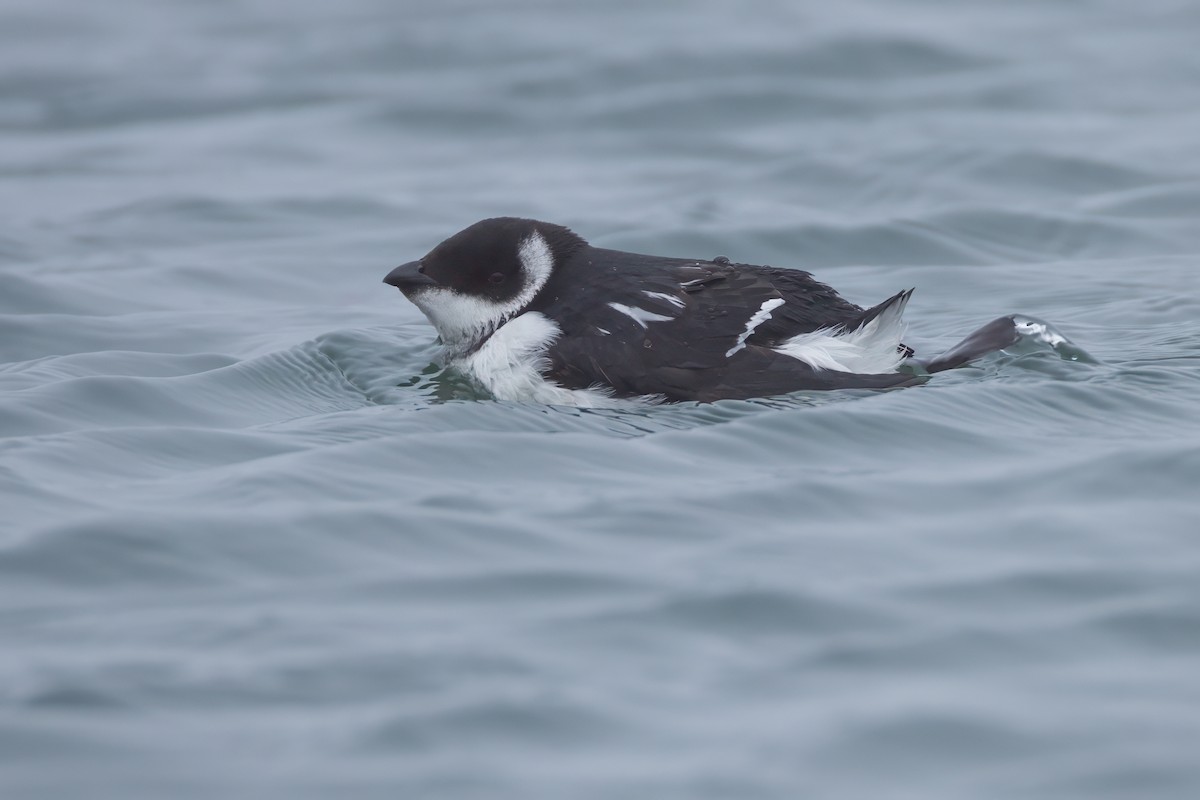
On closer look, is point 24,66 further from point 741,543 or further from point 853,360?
point 741,543

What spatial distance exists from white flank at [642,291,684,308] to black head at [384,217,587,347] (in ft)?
2.09

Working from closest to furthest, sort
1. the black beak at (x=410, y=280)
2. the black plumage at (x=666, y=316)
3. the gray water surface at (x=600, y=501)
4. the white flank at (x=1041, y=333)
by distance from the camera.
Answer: the gray water surface at (x=600, y=501) → the black plumage at (x=666, y=316) → the white flank at (x=1041, y=333) → the black beak at (x=410, y=280)

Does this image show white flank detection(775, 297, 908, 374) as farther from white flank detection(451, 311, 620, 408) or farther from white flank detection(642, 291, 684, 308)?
white flank detection(451, 311, 620, 408)

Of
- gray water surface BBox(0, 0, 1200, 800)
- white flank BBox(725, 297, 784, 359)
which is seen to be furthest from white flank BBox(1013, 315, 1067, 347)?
white flank BBox(725, 297, 784, 359)

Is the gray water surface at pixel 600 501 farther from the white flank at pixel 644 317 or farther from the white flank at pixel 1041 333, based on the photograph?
the white flank at pixel 644 317

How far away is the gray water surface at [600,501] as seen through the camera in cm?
409

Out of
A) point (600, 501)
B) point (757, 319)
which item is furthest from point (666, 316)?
point (600, 501)

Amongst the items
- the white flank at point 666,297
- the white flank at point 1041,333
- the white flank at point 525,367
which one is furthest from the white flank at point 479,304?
the white flank at point 1041,333

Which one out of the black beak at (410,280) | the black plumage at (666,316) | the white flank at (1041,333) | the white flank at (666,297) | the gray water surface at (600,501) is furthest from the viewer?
the black beak at (410,280)

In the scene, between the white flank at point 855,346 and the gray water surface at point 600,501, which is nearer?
the gray water surface at point 600,501

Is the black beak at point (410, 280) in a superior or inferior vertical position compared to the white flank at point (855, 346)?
superior

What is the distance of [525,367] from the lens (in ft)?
23.0

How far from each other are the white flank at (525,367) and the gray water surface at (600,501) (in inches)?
6.9

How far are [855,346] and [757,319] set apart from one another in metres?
0.46
